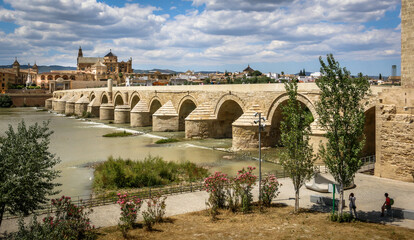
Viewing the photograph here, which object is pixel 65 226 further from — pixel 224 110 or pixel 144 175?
pixel 224 110

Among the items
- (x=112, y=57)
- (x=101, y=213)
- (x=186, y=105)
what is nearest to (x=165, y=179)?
(x=101, y=213)

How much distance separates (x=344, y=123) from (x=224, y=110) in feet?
54.7

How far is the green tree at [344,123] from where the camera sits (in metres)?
8.83

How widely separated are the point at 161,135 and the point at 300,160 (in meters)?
19.4

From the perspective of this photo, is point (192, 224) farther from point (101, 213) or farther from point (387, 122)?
point (387, 122)

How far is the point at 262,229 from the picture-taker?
27.0 feet

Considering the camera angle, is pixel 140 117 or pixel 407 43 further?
pixel 140 117

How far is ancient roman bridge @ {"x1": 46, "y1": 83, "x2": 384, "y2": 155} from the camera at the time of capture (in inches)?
725

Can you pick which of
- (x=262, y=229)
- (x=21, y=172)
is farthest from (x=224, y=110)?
(x=21, y=172)

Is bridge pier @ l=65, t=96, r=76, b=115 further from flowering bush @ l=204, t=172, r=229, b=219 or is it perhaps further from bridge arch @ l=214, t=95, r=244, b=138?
flowering bush @ l=204, t=172, r=229, b=219

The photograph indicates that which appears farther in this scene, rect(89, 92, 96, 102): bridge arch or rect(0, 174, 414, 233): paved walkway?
rect(89, 92, 96, 102): bridge arch

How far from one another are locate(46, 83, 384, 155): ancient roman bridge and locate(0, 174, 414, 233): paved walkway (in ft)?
11.6

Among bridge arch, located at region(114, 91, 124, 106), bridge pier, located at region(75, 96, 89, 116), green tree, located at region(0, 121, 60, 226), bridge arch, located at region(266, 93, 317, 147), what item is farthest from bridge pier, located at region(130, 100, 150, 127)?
green tree, located at region(0, 121, 60, 226)

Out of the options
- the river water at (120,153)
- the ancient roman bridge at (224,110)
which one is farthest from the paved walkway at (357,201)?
the ancient roman bridge at (224,110)
